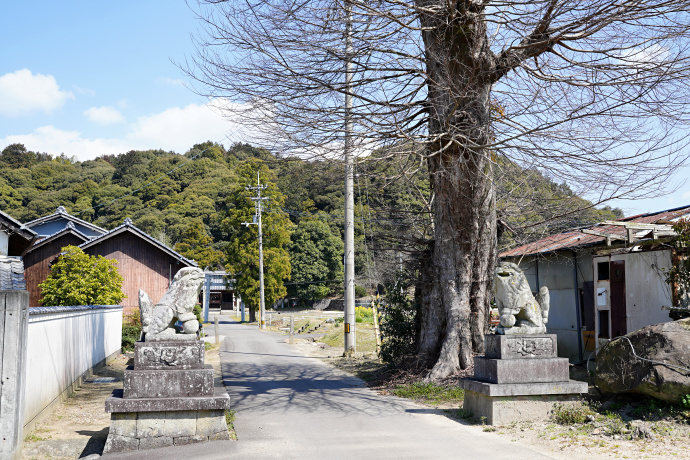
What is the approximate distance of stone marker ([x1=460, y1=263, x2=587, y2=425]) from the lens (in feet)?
25.9

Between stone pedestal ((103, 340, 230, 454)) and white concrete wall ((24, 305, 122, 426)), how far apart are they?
69.7 inches

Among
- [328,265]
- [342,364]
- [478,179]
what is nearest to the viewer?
[478,179]

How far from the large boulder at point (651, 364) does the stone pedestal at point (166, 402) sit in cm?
569

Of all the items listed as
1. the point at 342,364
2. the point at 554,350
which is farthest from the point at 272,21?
the point at 342,364

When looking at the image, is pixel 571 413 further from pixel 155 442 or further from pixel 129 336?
pixel 129 336

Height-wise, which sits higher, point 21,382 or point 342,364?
point 21,382

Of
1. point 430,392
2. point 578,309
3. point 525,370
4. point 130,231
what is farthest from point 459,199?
point 130,231

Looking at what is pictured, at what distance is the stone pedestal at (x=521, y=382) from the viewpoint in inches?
310

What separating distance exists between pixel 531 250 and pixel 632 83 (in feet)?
21.3

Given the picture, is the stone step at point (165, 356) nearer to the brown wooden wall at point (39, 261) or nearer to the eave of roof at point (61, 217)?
the brown wooden wall at point (39, 261)

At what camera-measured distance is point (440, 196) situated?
1165cm

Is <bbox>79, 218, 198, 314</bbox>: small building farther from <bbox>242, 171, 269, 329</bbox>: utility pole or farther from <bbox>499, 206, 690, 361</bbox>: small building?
<bbox>499, 206, 690, 361</bbox>: small building

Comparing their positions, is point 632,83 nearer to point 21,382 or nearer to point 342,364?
point 21,382

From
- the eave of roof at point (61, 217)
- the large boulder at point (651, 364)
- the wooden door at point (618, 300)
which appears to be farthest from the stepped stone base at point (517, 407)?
the eave of roof at point (61, 217)
